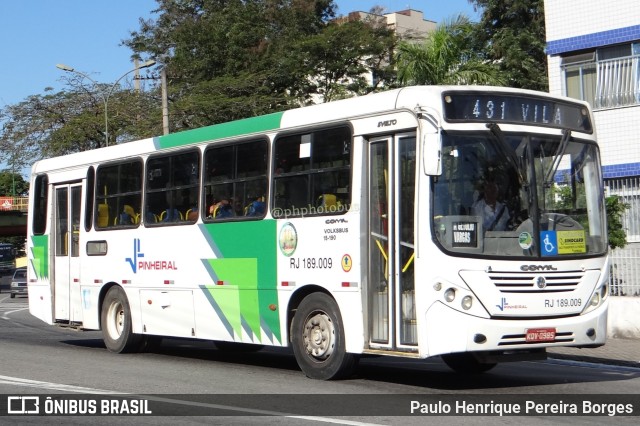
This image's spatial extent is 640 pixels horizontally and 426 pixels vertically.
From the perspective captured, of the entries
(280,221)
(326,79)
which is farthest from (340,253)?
(326,79)

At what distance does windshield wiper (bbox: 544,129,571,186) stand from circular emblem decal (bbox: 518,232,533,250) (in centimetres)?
64

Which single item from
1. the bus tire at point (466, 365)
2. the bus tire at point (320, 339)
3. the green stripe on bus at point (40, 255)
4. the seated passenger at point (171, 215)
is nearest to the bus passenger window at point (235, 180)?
the seated passenger at point (171, 215)

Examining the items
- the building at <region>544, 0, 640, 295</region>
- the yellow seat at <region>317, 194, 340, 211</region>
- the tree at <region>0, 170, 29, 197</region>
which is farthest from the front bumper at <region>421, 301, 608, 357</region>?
the tree at <region>0, 170, 29, 197</region>

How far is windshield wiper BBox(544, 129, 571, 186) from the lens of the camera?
1112 centimetres

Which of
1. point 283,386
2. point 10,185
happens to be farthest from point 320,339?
point 10,185

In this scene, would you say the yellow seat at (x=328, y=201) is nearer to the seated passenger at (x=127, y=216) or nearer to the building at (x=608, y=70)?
the seated passenger at (x=127, y=216)

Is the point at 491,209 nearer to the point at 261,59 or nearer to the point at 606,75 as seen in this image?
the point at 606,75

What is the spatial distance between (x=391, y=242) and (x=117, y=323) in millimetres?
6903

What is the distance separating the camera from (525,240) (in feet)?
35.5

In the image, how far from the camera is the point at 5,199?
79.2 metres

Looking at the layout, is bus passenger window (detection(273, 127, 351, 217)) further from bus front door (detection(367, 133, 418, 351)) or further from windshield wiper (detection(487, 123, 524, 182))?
windshield wiper (detection(487, 123, 524, 182))

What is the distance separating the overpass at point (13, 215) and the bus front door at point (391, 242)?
65.5 meters

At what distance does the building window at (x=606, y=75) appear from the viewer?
2352 cm

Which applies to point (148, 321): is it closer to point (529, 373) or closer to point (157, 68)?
point (529, 373)
